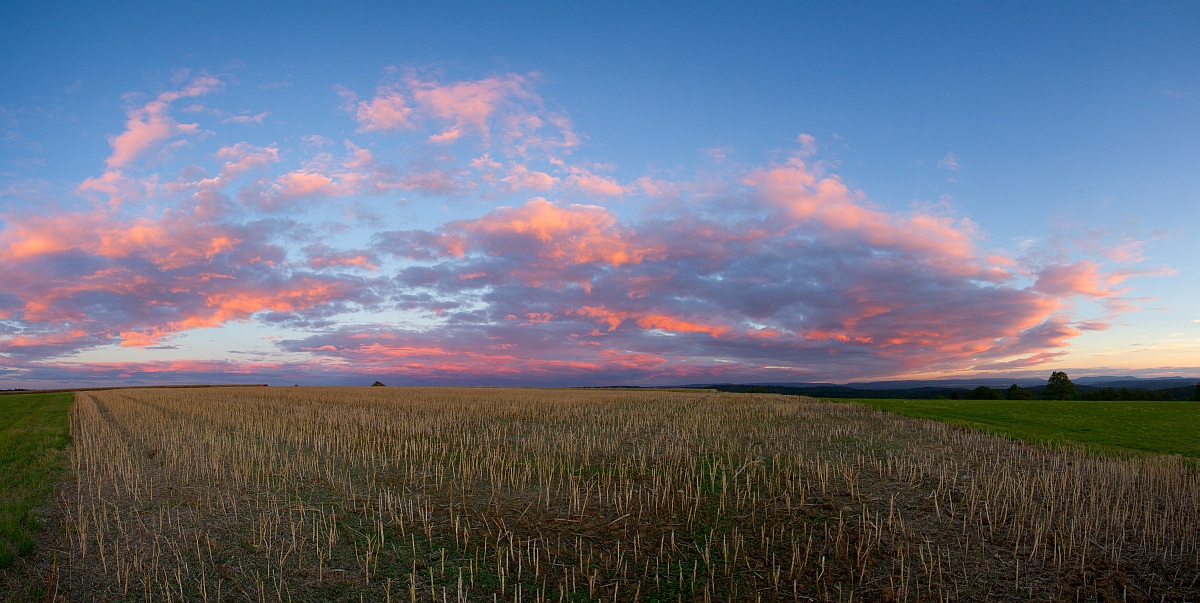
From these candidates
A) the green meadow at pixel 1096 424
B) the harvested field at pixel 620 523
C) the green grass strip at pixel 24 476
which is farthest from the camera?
the green meadow at pixel 1096 424

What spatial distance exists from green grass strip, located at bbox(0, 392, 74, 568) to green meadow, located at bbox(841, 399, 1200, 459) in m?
28.4

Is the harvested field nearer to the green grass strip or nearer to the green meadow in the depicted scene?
the green grass strip

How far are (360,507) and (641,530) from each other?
5906mm

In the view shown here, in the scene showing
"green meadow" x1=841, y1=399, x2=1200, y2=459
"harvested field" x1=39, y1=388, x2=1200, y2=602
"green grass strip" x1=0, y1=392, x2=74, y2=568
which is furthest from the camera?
"green meadow" x1=841, y1=399, x2=1200, y2=459

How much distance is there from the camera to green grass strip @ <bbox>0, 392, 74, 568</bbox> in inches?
391

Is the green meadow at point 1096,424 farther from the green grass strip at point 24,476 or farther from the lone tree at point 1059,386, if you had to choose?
the lone tree at point 1059,386

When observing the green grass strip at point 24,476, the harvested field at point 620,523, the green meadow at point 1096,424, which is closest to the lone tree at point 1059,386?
the green meadow at point 1096,424

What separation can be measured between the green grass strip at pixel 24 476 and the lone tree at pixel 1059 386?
113291 mm

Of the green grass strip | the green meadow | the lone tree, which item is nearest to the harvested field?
the green grass strip

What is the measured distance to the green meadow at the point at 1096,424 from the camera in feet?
71.4

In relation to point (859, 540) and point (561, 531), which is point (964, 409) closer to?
point (859, 540)

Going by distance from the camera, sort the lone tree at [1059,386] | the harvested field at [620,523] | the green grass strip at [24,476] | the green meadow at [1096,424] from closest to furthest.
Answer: the harvested field at [620,523]
the green grass strip at [24,476]
the green meadow at [1096,424]
the lone tree at [1059,386]

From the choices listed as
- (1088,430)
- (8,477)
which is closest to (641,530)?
(8,477)

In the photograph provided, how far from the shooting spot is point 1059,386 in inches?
3553
